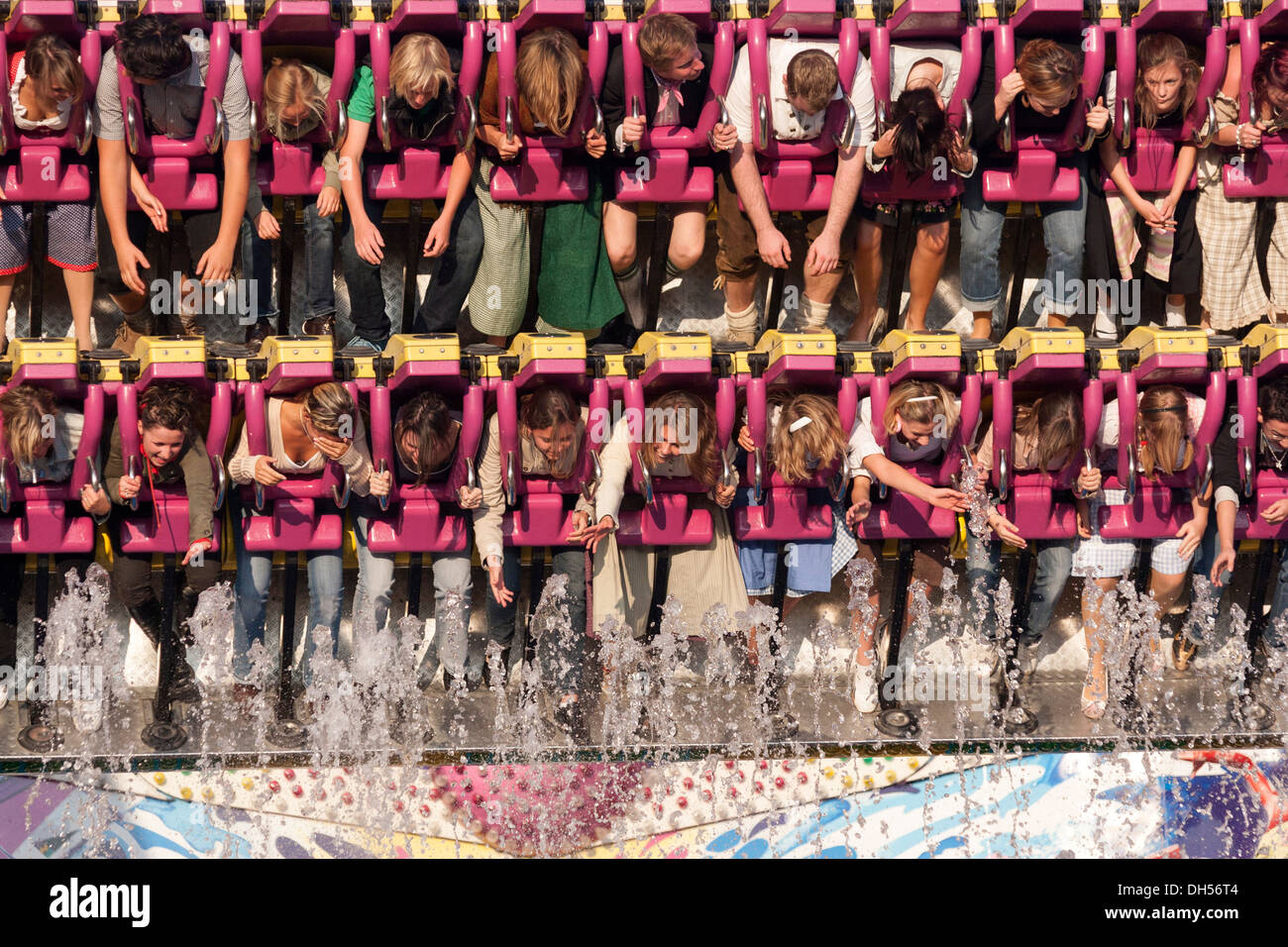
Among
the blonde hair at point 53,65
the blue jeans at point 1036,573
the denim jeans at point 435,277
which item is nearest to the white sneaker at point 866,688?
the blue jeans at point 1036,573

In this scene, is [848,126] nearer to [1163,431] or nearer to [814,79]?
[814,79]

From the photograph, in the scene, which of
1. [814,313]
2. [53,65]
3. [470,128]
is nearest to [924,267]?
[814,313]

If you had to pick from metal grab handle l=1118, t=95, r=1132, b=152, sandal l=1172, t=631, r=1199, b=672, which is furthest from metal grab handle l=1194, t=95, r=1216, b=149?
sandal l=1172, t=631, r=1199, b=672

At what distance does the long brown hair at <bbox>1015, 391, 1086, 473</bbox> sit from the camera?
20.8ft

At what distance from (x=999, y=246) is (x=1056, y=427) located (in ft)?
2.55

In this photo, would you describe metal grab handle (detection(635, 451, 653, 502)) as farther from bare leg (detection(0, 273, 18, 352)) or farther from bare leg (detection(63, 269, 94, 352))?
bare leg (detection(0, 273, 18, 352))

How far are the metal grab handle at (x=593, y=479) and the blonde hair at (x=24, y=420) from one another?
1720mm

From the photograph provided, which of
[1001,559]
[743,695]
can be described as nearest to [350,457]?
[743,695]

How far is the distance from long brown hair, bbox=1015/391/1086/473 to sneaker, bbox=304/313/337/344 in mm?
2382

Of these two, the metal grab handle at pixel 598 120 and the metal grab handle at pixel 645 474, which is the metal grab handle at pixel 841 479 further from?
the metal grab handle at pixel 598 120

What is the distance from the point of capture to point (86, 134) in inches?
247

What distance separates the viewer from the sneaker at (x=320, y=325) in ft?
21.8

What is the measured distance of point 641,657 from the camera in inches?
260

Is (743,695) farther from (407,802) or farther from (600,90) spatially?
(600,90)
